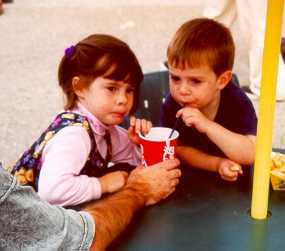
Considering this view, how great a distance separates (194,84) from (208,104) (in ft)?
0.30

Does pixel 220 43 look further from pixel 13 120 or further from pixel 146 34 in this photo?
pixel 146 34

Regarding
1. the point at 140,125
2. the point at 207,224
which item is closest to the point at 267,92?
the point at 207,224

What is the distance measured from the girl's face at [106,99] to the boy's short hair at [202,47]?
0.52 feet

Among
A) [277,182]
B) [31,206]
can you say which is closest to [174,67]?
[277,182]

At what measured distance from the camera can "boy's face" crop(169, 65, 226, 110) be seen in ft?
5.01

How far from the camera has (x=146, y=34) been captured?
4.74 meters

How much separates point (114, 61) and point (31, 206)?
620 millimetres

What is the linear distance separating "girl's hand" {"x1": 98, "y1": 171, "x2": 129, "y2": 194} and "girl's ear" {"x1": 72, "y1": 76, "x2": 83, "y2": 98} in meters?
0.25

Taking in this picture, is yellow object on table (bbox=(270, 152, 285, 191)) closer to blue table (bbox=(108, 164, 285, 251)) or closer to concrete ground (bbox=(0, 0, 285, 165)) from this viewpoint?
blue table (bbox=(108, 164, 285, 251))

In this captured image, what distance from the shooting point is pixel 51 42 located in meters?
4.59

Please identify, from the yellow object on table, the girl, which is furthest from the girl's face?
the yellow object on table

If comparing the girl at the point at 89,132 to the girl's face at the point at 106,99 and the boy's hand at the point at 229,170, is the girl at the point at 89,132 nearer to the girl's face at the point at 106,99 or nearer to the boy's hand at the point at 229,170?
the girl's face at the point at 106,99

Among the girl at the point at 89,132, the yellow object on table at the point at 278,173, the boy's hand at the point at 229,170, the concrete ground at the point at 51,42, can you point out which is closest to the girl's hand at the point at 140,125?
the girl at the point at 89,132

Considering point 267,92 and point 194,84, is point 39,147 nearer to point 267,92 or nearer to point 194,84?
point 194,84
